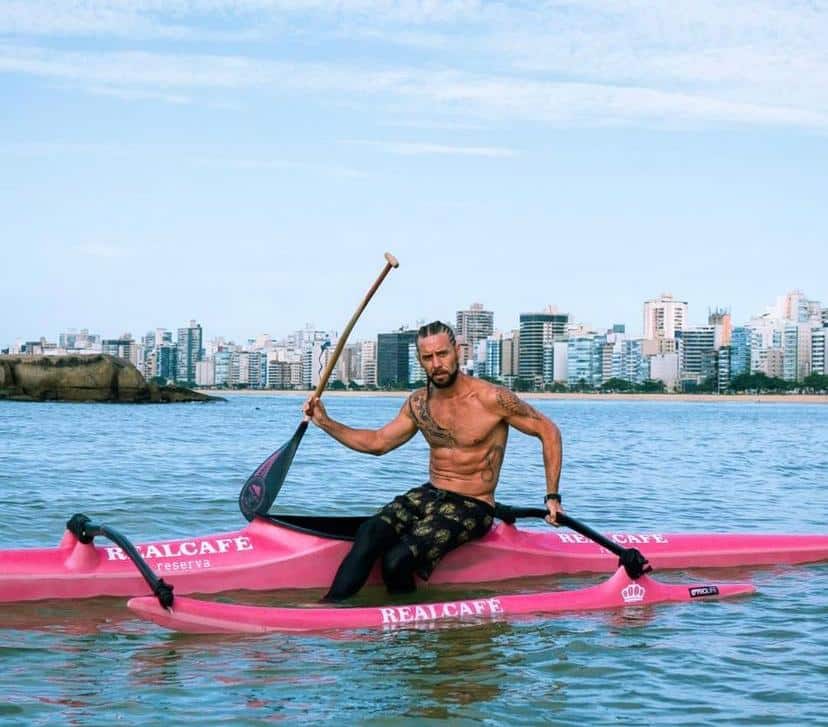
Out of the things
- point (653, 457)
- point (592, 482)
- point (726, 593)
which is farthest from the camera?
point (653, 457)

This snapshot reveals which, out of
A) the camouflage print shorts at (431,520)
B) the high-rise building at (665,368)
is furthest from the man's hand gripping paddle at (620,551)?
the high-rise building at (665,368)

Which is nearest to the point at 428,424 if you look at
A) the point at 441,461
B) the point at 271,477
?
the point at 441,461

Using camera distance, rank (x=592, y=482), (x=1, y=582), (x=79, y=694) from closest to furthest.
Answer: (x=79, y=694) < (x=1, y=582) < (x=592, y=482)

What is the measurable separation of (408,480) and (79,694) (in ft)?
48.2

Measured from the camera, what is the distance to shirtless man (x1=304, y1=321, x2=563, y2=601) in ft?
24.6

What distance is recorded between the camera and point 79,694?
18.8 ft

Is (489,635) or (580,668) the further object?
(489,635)

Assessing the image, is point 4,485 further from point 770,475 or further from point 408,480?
point 770,475

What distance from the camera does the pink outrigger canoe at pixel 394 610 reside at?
21.6 feet

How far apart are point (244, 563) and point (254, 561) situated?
7 cm

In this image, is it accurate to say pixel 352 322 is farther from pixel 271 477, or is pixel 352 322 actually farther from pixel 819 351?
pixel 819 351

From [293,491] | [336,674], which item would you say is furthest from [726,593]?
[293,491]

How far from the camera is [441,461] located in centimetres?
787

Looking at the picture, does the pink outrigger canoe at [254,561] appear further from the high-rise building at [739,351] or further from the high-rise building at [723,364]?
the high-rise building at [739,351]
